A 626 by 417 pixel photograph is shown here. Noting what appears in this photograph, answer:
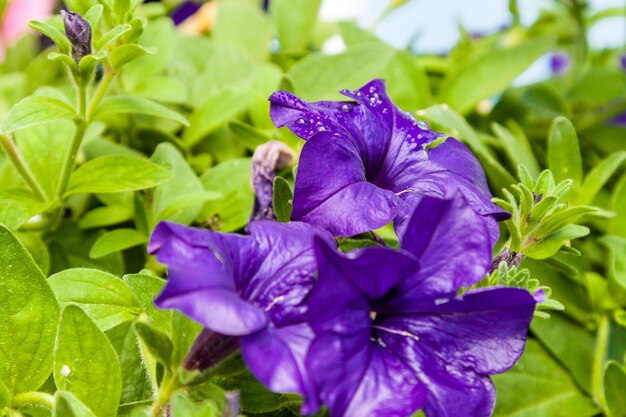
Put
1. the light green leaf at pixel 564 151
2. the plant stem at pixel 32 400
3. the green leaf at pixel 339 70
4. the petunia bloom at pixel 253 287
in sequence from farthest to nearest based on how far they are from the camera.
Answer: the green leaf at pixel 339 70
the light green leaf at pixel 564 151
the plant stem at pixel 32 400
the petunia bloom at pixel 253 287

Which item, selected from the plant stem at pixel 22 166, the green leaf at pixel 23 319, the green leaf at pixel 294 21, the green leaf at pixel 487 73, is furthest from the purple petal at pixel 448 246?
the green leaf at pixel 294 21

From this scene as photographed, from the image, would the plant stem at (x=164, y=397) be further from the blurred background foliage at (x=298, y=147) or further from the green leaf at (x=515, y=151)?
the green leaf at (x=515, y=151)

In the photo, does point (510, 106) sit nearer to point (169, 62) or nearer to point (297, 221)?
point (169, 62)

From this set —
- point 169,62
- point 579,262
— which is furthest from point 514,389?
point 169,62

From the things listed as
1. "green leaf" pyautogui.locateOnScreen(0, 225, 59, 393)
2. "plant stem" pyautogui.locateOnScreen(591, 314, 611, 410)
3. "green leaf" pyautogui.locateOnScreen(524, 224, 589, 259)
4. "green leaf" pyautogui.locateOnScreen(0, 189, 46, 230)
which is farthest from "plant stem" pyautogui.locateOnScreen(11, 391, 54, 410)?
"plant stem" pyautogui.locateOnScreen(591, 314, 611, 410)

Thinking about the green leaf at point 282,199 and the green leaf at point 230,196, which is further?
the green leaf at point 230,196

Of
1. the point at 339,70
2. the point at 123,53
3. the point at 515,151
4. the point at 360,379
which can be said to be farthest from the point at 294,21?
the point at 360,379
